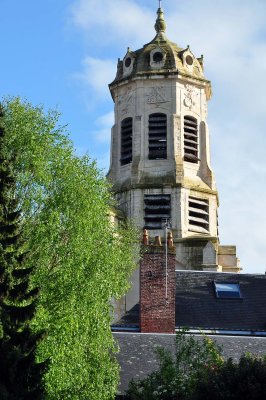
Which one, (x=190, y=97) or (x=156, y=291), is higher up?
(x=190, y=97)

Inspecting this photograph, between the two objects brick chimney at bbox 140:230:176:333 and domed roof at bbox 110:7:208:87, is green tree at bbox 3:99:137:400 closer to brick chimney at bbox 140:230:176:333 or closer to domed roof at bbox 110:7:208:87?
brick chimney at bbox 140:230:176:333

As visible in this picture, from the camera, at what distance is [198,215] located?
41.2m

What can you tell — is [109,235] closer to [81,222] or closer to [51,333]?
[81,222]

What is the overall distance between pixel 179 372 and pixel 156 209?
1809cm

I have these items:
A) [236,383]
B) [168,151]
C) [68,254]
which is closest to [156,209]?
[168,151]

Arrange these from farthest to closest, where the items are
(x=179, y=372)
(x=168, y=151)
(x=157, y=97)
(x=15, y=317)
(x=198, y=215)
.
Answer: (x=157, y=97)
(x=168, y=151)
(x=198, y=215)
(x=179, y=372)
(x=15, y=317)

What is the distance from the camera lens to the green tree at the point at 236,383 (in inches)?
746

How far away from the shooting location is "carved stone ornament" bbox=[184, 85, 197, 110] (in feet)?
141

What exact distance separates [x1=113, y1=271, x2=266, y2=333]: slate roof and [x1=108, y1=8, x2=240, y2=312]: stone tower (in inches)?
298

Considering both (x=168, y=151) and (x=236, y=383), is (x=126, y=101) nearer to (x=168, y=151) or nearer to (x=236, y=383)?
(x=168, y=151)

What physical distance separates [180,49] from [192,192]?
7.60 meters

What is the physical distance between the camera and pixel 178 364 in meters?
23.2

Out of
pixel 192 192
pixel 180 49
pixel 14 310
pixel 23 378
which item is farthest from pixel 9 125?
pixel 180 49

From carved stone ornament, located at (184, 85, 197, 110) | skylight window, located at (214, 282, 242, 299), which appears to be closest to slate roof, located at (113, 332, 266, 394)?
skylight window, located at (214, 282, 242, 299)
